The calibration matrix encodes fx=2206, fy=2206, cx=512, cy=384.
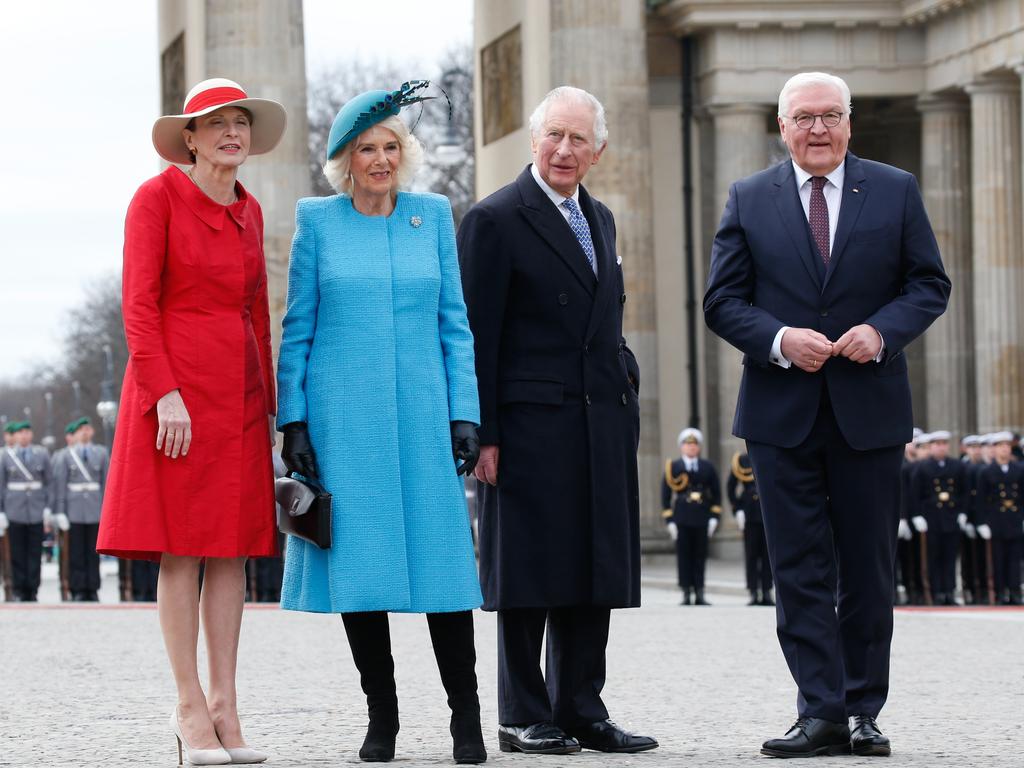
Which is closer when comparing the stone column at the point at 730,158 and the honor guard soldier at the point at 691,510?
the honor guard soldier at the point at 691,510

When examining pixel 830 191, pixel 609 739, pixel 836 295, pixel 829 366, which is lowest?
pixel 609 739

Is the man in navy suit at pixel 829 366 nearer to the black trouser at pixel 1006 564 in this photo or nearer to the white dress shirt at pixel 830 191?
the white dress shirt at pixel 830 191

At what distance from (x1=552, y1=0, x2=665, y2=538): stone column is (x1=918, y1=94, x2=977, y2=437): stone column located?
535 cm

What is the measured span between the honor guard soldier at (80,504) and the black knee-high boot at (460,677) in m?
19.0

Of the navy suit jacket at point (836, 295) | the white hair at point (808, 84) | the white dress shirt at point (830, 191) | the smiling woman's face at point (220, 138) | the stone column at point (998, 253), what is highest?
the stone column at point (998, 253)

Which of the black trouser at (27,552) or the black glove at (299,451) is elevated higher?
the black glove at (299,451)

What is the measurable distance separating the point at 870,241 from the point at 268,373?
2165 mm

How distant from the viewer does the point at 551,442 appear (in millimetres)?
7785

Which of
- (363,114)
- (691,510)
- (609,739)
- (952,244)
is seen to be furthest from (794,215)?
(952,244)

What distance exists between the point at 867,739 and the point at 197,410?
2.49m

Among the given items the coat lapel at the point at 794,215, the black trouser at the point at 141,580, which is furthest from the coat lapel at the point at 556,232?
the black trouser at the point at 141,580

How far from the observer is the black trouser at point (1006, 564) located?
25.0 metres

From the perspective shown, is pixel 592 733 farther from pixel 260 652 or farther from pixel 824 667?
pixel 260 652

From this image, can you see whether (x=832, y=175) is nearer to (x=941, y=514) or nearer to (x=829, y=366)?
(x=829, y=366)
